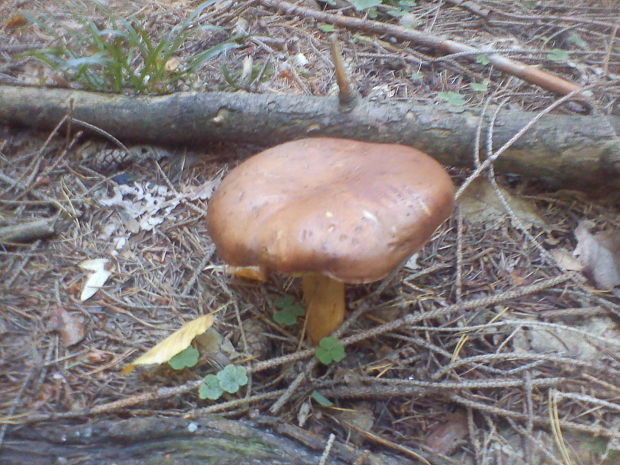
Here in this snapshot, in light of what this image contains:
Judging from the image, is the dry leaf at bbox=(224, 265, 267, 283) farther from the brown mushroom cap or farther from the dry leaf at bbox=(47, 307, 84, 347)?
the dry leaf at bbox=(47, 307, 84, 347)

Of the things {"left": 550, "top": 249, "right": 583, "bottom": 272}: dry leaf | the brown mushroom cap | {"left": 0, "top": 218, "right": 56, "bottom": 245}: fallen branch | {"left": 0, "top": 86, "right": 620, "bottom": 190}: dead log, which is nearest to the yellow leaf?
the brown mushroom cap

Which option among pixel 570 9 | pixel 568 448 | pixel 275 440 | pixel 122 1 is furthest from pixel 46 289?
pixel 570 9

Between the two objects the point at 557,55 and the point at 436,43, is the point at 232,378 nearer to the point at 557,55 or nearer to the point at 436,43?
the point at 436,43

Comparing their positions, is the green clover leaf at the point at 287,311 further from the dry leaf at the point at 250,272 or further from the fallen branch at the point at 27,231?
the fallen branch at the point at 27,231

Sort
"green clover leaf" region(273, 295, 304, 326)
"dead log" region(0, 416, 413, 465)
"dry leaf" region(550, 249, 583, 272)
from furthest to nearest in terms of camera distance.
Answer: "dry leaf" region(550, 249, 583, 272), "green clover leaf" region(273, 295, 304, 326), "dead log" region(0, 416, 413, 465)

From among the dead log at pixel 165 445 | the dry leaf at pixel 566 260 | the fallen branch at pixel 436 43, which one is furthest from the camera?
the fallen branch at pixel 436 43

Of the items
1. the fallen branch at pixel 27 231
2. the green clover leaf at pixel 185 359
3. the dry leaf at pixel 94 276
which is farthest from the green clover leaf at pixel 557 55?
the fallen branch at pixel 27 231
